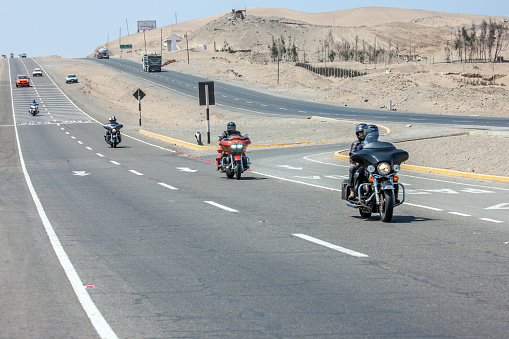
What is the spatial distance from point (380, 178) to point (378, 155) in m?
0.39

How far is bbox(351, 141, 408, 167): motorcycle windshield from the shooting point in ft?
37.5

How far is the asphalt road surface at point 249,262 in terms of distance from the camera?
6008mm

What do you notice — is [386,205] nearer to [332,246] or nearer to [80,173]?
[332,246]

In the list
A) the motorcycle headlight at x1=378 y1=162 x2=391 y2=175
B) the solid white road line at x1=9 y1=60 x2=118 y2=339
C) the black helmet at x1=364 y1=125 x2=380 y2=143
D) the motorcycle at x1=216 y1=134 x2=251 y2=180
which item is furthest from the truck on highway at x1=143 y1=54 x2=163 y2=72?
the motorcycle headlight at x1=378 y1=162 x2=391 y2=175

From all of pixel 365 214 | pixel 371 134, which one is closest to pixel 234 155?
pixel 365 214

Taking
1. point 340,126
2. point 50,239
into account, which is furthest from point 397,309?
point 340,126

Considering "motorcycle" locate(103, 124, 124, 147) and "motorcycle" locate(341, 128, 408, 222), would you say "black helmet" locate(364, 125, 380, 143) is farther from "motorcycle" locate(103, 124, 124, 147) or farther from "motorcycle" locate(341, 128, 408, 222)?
"motorcycle" locate(103, 124, 124, 147)

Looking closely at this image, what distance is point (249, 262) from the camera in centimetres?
852

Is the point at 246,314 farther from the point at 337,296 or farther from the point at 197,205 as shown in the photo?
the point at 197,205

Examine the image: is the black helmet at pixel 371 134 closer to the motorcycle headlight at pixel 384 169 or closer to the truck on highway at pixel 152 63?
the motorcycle headlight at pixel 384 169

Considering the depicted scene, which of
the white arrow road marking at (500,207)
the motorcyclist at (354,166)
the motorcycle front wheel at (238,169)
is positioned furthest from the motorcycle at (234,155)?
the white arrow road marking at (500,207)

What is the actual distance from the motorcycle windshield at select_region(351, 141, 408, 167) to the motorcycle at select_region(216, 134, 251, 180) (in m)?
8.19

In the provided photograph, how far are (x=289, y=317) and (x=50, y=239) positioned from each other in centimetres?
563

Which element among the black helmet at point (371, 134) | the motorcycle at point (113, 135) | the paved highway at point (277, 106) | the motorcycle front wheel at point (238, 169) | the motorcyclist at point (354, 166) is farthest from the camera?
the paved highway at point (277, 106)
